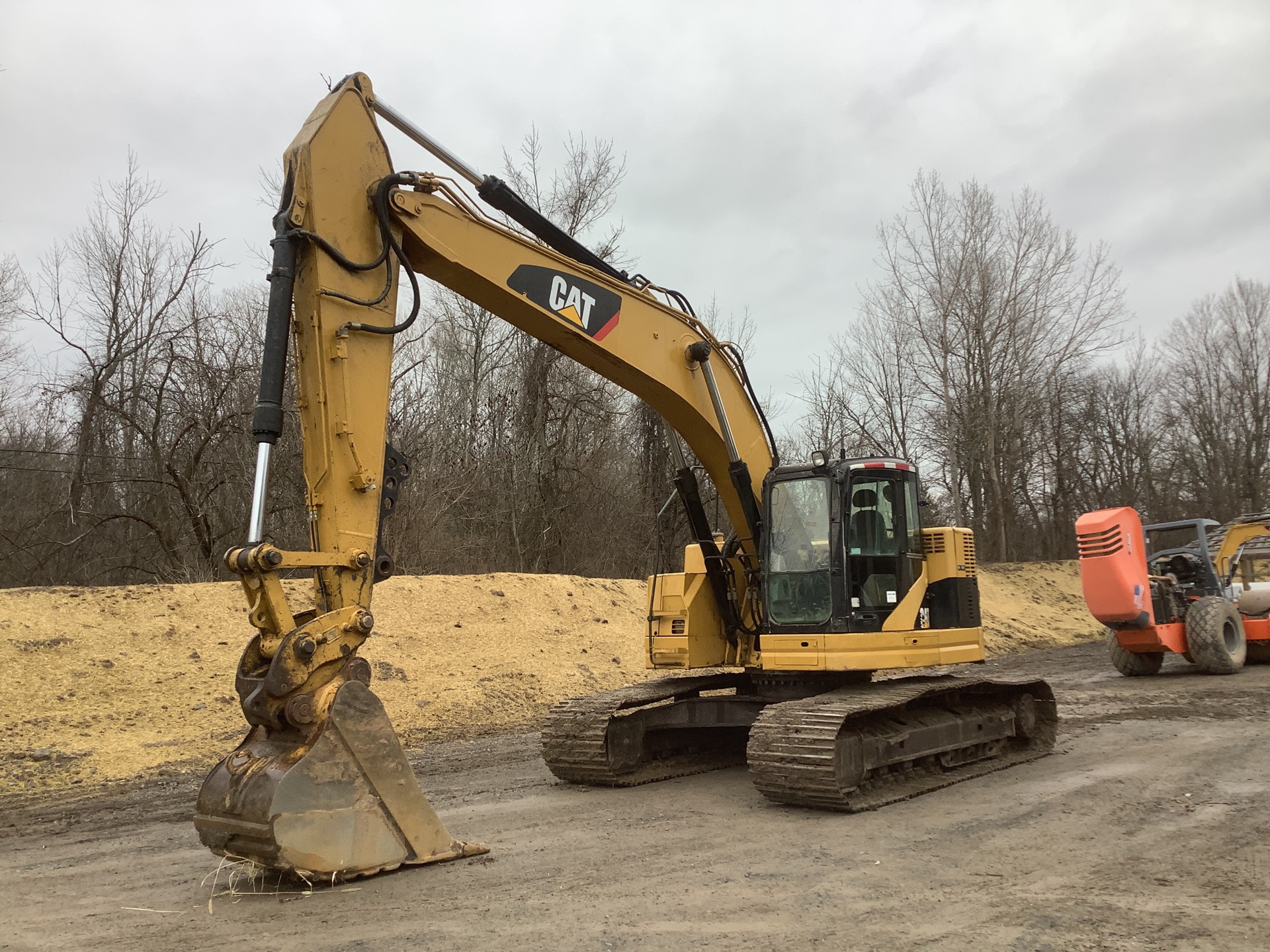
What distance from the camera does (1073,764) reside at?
8242 millimetres

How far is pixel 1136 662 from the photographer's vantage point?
1454cm

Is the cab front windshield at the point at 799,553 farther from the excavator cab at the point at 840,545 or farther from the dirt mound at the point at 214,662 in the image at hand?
the dirt mound at the point at 214,662

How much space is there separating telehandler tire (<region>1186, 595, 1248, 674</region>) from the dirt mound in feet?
27.6

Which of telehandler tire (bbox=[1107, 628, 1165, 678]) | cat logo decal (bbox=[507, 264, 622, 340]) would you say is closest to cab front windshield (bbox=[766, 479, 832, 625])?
cat logo decal (bbox=[507, 264, 622, 340])

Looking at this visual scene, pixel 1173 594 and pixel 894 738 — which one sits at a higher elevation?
pixel 1173 594

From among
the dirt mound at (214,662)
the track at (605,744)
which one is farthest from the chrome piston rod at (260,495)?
the dirt mound at (214,662)

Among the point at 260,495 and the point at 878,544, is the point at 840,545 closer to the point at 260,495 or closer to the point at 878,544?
the point at 878,544

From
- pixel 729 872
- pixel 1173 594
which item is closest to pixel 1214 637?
pixel 1173 594

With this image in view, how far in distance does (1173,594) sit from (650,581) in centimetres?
1023

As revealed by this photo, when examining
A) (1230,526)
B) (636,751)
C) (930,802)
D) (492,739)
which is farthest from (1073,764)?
(1230,526)

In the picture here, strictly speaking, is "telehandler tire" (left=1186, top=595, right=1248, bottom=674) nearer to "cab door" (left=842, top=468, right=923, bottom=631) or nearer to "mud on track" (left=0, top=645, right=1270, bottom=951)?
"mud on track" (left=0, top=645, right=1270, bottom=951)

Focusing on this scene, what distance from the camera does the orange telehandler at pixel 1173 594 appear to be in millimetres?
13148

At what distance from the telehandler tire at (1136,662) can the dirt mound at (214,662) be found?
7506mm

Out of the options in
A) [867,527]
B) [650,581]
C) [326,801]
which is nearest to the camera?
[326,801]
